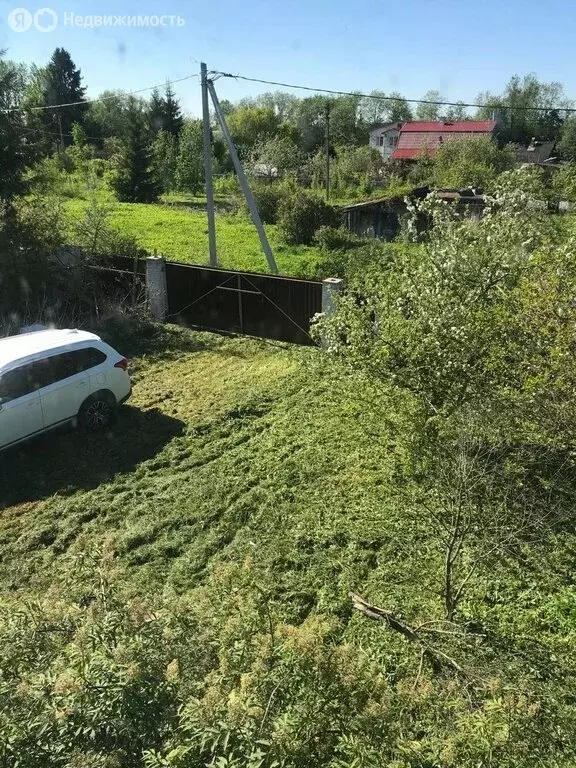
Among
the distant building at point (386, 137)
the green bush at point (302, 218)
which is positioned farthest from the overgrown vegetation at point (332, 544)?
the distant building at point (386, 137)

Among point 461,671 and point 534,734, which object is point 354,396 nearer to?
point 461,671

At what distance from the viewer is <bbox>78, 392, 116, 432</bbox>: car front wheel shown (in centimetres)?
859

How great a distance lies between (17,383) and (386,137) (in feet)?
219

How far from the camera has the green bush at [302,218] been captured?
74.5 feet

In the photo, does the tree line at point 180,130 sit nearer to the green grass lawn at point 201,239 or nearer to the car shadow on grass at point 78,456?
the green grass lawn at point 201,239

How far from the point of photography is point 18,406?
7.70 meters

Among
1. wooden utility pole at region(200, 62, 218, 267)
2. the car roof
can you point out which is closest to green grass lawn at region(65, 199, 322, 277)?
wooden utility pole at region(200, 62, 218, 267)

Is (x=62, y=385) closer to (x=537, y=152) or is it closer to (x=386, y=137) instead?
(x=537, y=152)

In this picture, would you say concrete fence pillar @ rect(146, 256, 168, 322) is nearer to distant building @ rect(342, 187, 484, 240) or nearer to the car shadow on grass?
the car shadow on grass

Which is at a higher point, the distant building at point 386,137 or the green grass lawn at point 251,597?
the distant building at point 386,137

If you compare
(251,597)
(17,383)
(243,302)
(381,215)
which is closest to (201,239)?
(243,302)

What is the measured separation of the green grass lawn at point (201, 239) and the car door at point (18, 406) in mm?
10352

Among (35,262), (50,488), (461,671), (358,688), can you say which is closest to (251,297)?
(35,262)

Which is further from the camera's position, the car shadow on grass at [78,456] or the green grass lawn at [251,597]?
the car shadow on grass at [78,456]
